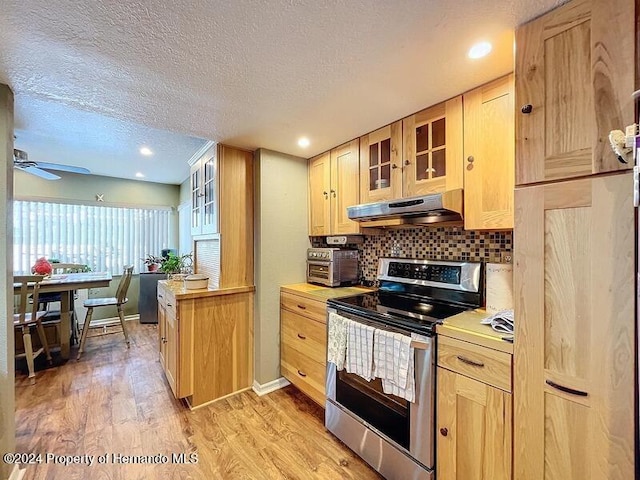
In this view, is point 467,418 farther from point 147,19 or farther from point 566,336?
point 147,19

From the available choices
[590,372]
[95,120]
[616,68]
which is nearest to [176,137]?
[95,120]

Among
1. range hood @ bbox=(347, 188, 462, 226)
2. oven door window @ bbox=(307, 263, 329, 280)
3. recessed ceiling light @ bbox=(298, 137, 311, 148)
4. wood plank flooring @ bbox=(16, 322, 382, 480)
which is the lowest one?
wood plank flooring @ bbox=(16, 322, 382, 480)

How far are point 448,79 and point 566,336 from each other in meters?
1.30

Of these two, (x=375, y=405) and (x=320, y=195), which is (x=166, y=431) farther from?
(x=320, y=195)

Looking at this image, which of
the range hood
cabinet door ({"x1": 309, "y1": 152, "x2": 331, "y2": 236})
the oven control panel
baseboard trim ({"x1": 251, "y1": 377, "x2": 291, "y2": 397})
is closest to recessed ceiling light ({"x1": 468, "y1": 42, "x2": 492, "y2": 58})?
the range hood

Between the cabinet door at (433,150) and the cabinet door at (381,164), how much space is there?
0.19 feet

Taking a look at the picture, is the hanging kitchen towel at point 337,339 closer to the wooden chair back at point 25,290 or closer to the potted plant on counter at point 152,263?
the wooden chair back at point 25,290

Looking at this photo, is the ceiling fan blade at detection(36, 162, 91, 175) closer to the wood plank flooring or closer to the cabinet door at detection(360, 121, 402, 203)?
the wood plank flooring

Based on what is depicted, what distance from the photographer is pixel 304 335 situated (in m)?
2.26

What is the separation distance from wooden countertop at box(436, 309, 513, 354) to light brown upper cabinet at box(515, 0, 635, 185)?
A: 666 mm

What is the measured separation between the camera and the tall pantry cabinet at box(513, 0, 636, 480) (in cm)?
88

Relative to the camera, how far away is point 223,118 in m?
1.92

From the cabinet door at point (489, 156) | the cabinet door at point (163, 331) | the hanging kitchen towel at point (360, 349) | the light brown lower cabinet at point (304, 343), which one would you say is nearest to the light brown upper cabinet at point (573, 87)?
the cabinet door at point (489, 156)

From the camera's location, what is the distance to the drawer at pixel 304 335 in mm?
2090
